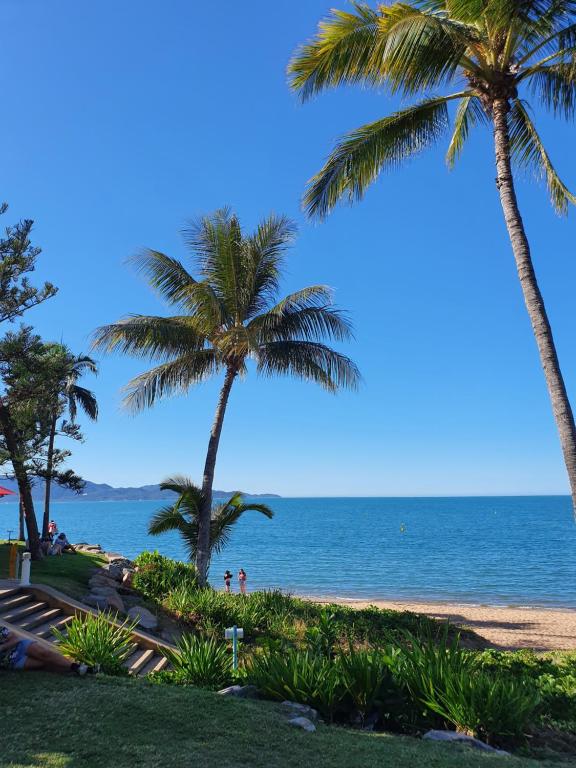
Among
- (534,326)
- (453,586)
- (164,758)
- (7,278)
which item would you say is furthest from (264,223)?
(453,586)

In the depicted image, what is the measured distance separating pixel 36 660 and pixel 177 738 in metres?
3.04

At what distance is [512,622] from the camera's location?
2270cm

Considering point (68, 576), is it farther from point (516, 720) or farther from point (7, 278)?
point (516, 720)

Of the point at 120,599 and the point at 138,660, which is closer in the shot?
the point at 138,660

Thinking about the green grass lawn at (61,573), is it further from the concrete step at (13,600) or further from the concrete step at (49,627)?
the concrete step at (49,627)

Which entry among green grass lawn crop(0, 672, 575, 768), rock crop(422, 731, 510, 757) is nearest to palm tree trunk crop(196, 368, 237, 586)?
green grass lawn crop(0, 672, 575, 768)

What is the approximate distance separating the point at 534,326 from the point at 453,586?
105 ft

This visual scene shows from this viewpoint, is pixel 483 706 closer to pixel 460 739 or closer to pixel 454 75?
pixel 460 739

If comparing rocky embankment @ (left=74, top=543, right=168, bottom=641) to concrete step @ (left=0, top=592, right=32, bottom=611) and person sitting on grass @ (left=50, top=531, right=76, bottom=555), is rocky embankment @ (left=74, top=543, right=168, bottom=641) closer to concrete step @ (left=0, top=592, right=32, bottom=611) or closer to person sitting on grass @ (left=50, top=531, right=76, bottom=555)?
concrete step @ (left=0, top=592, right=32, bottom=611)

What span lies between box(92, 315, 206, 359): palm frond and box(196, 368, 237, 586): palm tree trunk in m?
1.99

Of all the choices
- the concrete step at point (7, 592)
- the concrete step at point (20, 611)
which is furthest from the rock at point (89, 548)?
the concrete step at point (20, 611)

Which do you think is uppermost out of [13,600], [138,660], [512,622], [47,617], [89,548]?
[89,548]

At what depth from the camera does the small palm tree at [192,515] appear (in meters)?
15.8

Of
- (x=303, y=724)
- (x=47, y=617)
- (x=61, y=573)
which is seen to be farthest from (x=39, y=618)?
(x=303, y=724)
